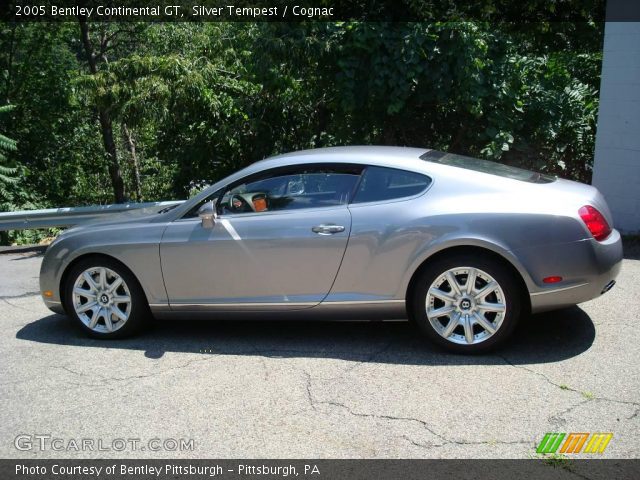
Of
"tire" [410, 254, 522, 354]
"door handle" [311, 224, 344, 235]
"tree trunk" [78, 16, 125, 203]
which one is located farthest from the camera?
"tree trunk" [78, 16, 125, 203]

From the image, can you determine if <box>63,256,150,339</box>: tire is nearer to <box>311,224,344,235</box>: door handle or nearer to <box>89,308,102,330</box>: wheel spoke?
<box>89,308,102,330</box>: wheel spoke

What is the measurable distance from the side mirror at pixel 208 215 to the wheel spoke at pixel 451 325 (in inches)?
75.9

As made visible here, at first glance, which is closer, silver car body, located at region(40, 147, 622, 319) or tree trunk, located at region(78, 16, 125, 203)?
silver car body, located at region(40, 147, 622, 319)

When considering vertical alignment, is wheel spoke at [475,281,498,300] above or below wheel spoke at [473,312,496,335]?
above

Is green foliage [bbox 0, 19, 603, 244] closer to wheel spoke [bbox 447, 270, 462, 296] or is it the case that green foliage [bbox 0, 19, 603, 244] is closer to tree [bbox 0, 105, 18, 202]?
tree [bbox 0, 105, 18, 202]

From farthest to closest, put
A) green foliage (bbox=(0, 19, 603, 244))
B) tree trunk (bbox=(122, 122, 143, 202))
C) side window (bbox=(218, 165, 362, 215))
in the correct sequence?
1. tree trunk (bbox=(122, 122, 143, 202))
2. green foliage (bbox=(0, 19, 603, 244))
3. side window (bbox=(218, 165, 362, 215))

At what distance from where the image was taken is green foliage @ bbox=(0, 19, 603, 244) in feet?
29.8

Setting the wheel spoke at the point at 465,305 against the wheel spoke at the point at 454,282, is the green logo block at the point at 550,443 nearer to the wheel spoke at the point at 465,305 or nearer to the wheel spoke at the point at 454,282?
the wheel spoke at the point at 465,305

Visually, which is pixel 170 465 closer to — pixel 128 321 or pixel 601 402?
pixel 128 321

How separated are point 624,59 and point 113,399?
260 inches

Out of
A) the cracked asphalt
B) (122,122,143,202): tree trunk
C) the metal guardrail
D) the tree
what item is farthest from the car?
(122,122,143,202): tree trunk

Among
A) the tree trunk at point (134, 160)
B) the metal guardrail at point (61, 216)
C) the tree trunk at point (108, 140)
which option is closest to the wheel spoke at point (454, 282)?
the metal guardrail at point (61, 216)

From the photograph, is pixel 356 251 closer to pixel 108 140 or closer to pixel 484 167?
pixel 484 167

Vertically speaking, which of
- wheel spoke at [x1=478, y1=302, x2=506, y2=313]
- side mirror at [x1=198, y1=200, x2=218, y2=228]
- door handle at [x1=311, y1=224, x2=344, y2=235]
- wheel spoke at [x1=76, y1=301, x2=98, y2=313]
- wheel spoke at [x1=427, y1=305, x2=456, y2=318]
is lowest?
wheel spoke at [x1=76, y1=301, x2=98, y2=313]
